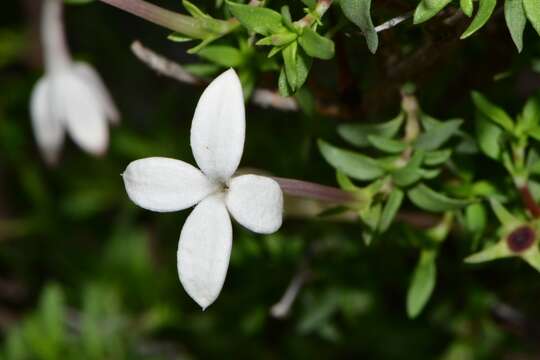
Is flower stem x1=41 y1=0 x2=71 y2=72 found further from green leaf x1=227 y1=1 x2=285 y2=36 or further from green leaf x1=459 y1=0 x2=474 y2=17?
green leaf x1=459 y1=0 x2=474 y2=17

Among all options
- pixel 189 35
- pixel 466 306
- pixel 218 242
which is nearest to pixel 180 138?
pixel 466 306

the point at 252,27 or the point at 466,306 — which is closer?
the point at 252,27

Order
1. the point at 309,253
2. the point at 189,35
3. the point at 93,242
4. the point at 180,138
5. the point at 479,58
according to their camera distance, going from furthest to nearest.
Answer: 1. the point at 93,242
2. the point at 180,138
3. the point at 309,253
4. the point at 479,58
5. the point at 189,35

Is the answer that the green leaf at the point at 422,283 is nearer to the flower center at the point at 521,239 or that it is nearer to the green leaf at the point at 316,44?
the flower center at the point at 521,239

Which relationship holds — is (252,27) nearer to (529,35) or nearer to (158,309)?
(529,35)

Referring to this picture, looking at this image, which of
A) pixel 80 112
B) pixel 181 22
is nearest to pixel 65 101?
pixel 80 112

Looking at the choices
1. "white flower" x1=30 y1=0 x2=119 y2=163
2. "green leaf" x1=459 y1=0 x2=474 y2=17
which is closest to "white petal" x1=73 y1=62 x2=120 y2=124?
"white flower" x1=30 y1=0 x2=119 y2=163
